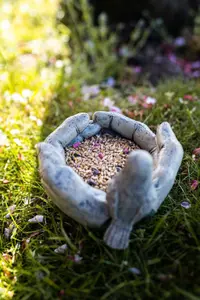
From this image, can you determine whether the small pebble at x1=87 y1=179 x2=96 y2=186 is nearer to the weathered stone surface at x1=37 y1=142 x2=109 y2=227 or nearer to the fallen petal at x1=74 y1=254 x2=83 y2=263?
the weathered stone surface at x1=37 y1=142 x2=109 y2=227

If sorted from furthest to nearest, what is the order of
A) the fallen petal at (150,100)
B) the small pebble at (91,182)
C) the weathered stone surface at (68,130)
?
the fallen petal at (150,100) < the weathered stone surface at (68,130) < the small pebble at (91,182)

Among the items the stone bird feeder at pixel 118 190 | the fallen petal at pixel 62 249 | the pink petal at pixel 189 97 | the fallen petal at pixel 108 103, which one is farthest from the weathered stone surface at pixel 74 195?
the pink petal at pixel 189 97

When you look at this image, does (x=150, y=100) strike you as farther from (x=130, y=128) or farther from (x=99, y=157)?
(x=99, y=157)

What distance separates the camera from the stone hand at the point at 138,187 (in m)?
1.28

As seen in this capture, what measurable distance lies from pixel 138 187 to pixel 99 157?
0.45 meters

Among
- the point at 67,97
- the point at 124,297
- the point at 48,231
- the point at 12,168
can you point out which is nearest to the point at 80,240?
the point at 48,231

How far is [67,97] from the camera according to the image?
287cm

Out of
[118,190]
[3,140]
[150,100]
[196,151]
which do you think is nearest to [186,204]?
[196,151]

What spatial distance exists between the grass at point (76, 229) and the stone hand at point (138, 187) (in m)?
0.14

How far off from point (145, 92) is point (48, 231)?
1.82 m

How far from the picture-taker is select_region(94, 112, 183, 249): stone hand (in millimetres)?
1279

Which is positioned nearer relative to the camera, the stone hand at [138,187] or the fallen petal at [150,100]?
the stone hand at [138,187]

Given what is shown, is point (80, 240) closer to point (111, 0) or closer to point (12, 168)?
point (12, 168)

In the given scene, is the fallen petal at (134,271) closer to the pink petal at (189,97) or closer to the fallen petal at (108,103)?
the fallen petal at (108,103)
